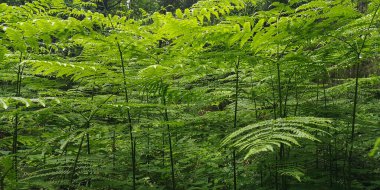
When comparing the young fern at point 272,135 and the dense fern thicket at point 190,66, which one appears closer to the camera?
the young fern at point 272,135

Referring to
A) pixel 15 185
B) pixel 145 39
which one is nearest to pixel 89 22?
pixel 145 39

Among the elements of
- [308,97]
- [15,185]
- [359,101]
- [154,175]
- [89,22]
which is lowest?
[154,175]

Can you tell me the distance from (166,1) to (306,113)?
1060 cm

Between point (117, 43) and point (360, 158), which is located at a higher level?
point (117, 43)

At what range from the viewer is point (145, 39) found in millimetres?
2596

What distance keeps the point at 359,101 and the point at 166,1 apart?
9.83 metres

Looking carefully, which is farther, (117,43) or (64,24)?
(117,43)

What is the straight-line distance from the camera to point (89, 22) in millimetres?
2229

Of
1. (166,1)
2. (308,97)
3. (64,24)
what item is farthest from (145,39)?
(166,1)

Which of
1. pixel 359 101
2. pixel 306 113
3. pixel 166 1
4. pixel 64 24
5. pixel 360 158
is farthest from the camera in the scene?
pixel 166 1

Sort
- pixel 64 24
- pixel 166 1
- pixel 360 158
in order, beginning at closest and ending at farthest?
pixel 64 24
pixel 360 158
pixel 166 1

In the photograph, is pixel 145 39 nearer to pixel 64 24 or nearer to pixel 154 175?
pixel 64 24

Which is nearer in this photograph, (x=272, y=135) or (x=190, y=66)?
(x=272, y=135)

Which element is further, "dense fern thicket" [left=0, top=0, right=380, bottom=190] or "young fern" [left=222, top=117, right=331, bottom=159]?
"dense fern thicket" [left=0, top=0, right=380, bottom=190]
